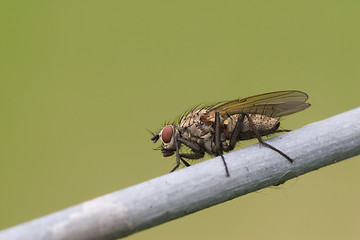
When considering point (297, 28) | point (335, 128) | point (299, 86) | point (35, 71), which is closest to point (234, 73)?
point (299, 86)

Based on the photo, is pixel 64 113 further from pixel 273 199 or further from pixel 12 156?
pixel 273 199

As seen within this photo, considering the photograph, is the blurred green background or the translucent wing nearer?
the translucent wing

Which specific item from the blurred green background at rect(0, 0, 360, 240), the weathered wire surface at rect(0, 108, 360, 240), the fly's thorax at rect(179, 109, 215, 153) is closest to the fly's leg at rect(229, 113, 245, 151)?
the fly's thorax at rect(179, 109, 215, 153)

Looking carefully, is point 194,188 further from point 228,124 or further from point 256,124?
point 228,124

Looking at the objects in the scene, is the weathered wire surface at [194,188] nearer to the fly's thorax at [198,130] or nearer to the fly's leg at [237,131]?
the fly's leg at [237,131]

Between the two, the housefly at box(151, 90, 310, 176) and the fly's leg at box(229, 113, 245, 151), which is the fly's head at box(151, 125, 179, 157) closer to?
the housefly at box(151, 90, 310, 176)

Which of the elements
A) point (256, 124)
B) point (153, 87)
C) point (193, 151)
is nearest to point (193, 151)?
point (193, 151)

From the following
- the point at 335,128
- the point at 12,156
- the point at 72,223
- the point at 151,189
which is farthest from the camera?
the point at 12,156
